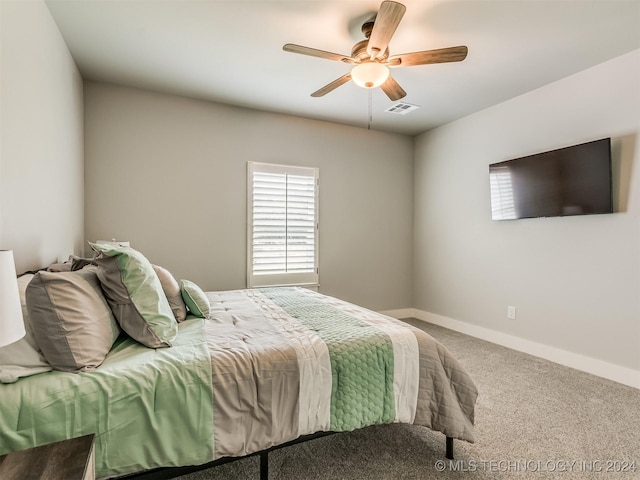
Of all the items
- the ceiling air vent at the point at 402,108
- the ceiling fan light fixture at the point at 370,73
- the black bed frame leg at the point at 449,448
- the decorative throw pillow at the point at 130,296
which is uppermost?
the ceiling air vent at the point at 402,108

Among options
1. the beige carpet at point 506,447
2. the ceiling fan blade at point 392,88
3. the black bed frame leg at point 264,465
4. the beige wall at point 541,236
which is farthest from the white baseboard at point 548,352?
the black bed frame leg at point 264,465

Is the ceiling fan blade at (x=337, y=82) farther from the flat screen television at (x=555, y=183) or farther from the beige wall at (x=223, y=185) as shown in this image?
the flat screen television at (x=555, y=183)

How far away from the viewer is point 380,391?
64.2 inches

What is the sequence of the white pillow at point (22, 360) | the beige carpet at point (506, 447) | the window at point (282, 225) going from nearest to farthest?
the white pillow at point (22, 360) → the beige carpet at point (506, 447) → the window at point (282, 225)

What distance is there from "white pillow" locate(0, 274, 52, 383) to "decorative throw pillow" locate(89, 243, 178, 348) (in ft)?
1.06

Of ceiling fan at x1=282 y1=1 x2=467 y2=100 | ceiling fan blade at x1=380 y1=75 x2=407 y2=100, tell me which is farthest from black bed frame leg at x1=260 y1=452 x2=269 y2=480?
ceiling fan blade at x1=380 y1=75 x2=407 y2=100

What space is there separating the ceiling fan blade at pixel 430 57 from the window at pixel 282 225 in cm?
209

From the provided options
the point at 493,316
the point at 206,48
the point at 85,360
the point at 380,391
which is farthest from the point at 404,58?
the point at 493,316

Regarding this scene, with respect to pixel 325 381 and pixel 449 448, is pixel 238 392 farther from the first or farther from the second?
pixel 449 448

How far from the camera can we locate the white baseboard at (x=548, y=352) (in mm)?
2695

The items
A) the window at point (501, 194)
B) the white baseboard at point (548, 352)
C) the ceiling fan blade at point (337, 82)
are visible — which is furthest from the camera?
the window at point (501, 194)

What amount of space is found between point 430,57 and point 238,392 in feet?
7.37

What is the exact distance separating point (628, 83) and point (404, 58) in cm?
207

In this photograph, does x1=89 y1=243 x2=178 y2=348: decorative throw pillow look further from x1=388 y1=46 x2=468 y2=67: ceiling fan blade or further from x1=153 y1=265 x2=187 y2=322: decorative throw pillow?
x1=388 y1=46 x2=468 y2=67: ceiling fan blade
